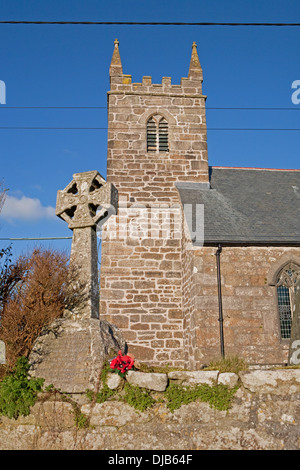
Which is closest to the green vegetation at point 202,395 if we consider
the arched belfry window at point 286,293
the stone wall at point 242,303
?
the stone wall at point 242,303

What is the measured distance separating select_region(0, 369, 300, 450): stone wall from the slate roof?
277 inches

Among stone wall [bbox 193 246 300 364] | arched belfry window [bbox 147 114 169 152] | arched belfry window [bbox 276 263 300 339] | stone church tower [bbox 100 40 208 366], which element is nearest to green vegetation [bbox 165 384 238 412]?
stone wall [bbox 193 246 300 364]

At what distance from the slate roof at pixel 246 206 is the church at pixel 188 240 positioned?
35 millimetres

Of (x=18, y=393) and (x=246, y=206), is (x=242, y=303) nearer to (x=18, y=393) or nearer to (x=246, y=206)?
(x=246, y=206)

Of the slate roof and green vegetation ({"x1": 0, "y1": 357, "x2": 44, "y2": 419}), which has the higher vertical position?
the slate roof

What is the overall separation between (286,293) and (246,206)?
11.4 ft

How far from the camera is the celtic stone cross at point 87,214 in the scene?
6.17 m

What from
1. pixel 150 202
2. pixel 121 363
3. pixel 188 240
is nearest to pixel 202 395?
pixel 121 363

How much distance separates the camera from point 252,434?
15.2ft

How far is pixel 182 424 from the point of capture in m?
4.69

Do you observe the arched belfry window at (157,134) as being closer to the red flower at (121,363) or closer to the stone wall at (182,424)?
the red flower at (121,363)

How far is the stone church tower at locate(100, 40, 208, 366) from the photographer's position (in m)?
12.9

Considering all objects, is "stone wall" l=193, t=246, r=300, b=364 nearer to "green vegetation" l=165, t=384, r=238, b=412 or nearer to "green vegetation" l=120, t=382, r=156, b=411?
"green vegetation" l=165, t=384, r=238, b=412
